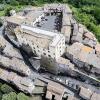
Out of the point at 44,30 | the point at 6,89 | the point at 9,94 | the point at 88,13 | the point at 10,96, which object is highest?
the point at 44,30

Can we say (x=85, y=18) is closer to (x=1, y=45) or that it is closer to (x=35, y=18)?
(x=35, y=18)

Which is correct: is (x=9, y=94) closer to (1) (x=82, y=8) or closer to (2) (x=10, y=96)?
(2) (x=10, y=96)

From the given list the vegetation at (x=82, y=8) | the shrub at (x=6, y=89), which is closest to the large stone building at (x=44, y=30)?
the vegetation at (x=82, y=8)

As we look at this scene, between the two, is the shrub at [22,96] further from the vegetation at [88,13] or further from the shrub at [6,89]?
the vegetation at [88,13]

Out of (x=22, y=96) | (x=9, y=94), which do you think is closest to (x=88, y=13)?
(x=22, y=96)

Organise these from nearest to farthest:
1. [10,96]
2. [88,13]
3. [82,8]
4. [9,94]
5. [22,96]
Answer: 1. [22,96]
2. [10,96]
3. [9,94]
4. [88,13]
5. [82,8]

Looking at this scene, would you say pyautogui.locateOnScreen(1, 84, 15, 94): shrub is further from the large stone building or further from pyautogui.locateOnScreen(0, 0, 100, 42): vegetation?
pyautogui.locateOnScreen(0, 0, 100, 42): vegetation

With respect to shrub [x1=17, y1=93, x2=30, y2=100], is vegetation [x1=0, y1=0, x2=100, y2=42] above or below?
above

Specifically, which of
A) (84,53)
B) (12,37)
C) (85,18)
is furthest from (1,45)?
(85,18)

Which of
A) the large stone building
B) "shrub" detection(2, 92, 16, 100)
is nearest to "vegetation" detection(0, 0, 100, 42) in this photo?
the large stone building

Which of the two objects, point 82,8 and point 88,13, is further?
point 82,8

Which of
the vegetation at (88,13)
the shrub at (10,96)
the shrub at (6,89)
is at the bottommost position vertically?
the shrub at (10,96)
